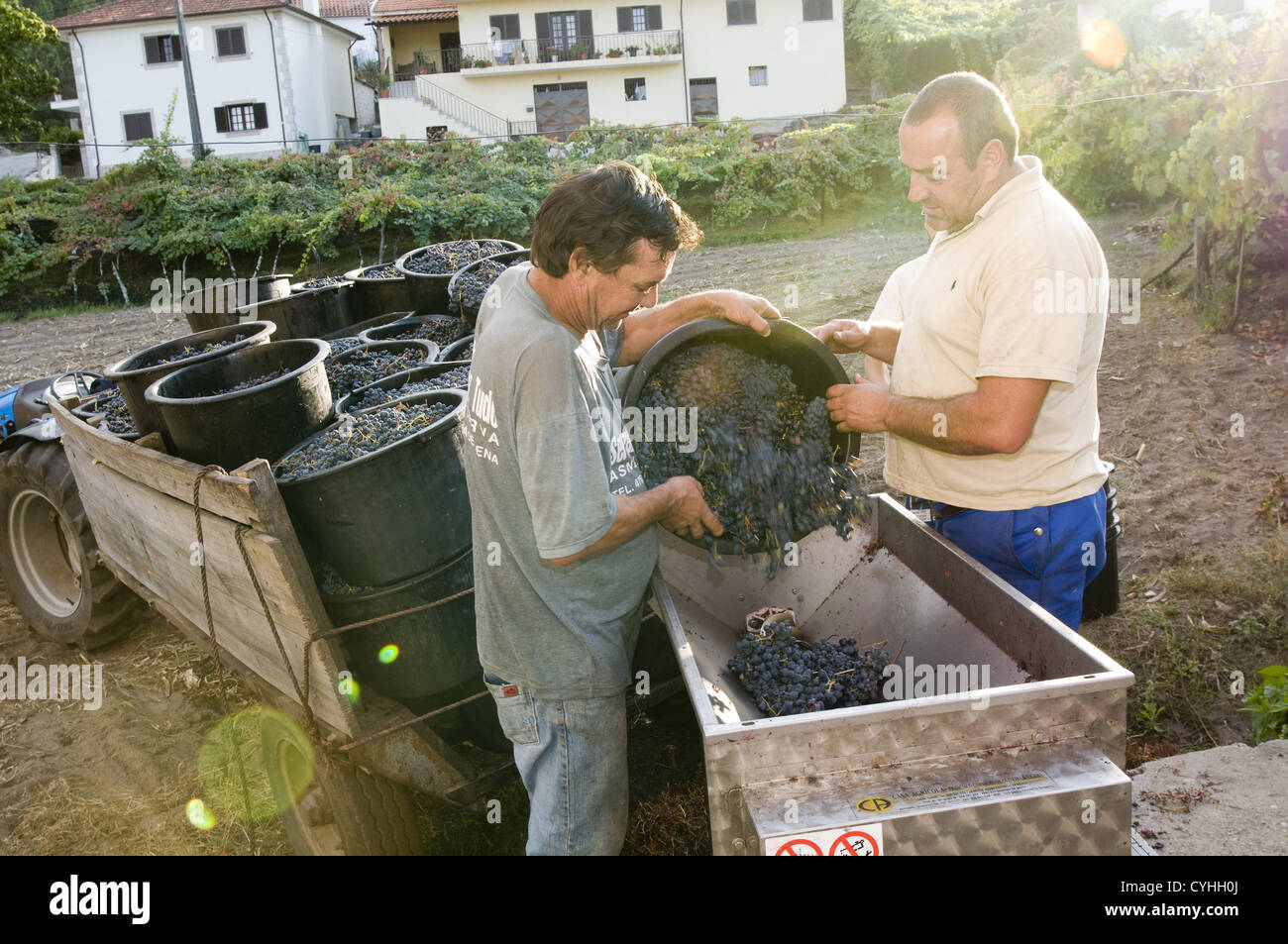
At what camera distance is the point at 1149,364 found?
8.08 metres

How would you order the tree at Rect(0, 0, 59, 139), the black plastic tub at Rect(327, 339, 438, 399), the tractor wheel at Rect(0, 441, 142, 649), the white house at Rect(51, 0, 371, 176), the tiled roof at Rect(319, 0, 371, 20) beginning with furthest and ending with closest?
the tiled roof at Rect(319, 0, 371, 20) → the white house at Rect(51, 0, 371, 176) → the tree at Rect(0, 0, 59, 139) → the tractor wheel at Rect(0, 441, 142, 649) → the black plastic tub at Rect(327, 339, 438, 399)

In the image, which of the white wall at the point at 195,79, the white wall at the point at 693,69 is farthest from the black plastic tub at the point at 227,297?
the white wall at the point at 195,79

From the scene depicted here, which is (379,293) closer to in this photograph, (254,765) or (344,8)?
(254,765)

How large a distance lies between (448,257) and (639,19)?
100 feet

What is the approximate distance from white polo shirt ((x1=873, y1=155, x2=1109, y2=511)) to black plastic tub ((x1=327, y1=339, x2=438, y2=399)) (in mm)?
2258

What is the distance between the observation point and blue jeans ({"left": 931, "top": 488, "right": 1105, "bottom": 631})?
2.89 metres

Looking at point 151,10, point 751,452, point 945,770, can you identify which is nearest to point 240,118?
point 151,10

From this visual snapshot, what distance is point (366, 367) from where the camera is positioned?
4.48 metres

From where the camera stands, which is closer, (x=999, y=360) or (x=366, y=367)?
(x=999, y=360)

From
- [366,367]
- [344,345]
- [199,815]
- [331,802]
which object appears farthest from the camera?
[344,345]

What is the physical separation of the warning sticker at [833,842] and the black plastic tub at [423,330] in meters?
3.50

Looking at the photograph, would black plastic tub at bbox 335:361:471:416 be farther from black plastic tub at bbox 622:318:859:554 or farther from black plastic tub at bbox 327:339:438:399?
black plastic tub at bbox 622:318:859:554

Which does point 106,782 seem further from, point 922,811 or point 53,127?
point 53,127

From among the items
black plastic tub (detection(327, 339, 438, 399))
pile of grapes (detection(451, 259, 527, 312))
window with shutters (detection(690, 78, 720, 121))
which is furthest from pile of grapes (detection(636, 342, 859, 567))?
window with shutters (detection(690, 78, 720, 121))
